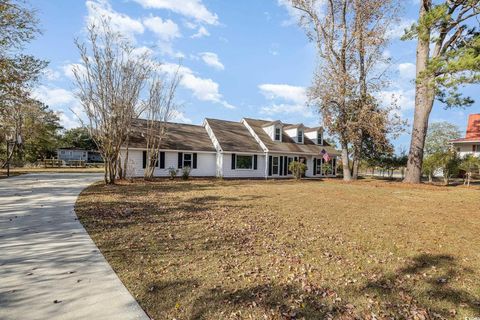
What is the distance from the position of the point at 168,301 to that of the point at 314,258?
2765 millimetres

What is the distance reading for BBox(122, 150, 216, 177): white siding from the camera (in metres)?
20.7

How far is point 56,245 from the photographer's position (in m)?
5.26

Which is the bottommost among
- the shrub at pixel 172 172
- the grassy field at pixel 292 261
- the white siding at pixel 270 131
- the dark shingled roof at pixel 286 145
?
the grassy field at pixel 292 261

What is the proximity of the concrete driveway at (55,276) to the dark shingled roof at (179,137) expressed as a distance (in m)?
15.1

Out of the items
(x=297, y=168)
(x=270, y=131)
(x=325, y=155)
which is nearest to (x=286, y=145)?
(x=270, y=131)

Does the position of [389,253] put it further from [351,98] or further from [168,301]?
[351,98]

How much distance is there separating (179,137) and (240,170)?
6288 mm

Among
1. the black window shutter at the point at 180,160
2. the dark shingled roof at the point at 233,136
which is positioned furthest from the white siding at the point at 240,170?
the black window shutter at the point at 180,160

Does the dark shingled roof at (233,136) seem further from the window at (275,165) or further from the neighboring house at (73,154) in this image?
the neighboring house at (73,154)

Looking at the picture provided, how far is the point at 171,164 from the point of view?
22.8 meters

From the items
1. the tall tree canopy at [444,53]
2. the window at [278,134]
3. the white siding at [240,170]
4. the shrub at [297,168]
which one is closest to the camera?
the tall tree canopy at [444,53]

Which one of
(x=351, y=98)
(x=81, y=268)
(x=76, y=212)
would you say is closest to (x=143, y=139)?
(x=76, y=212)

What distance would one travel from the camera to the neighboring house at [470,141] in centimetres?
2953

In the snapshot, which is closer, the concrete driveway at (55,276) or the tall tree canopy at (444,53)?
the concrete driveway at (55,276)
